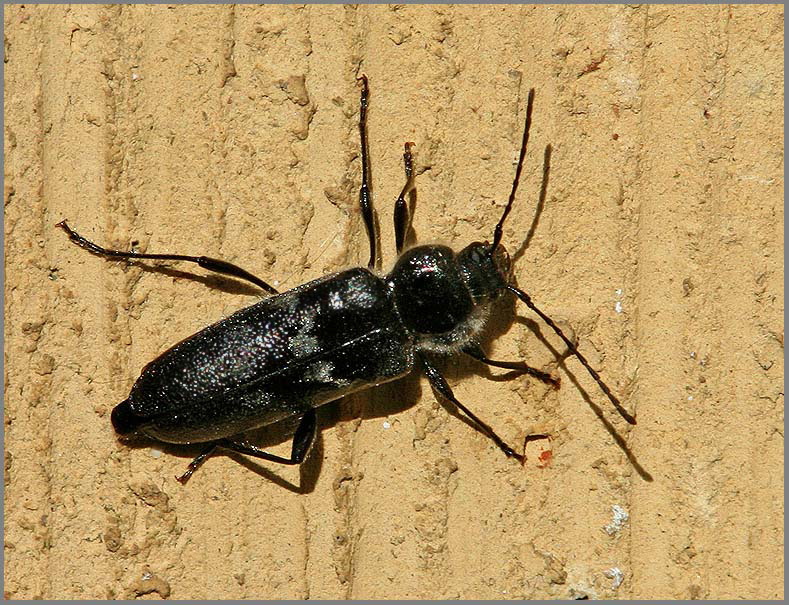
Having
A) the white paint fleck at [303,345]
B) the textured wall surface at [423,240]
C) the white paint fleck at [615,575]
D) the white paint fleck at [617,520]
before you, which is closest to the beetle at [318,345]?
the white paint fleck at [303,345]

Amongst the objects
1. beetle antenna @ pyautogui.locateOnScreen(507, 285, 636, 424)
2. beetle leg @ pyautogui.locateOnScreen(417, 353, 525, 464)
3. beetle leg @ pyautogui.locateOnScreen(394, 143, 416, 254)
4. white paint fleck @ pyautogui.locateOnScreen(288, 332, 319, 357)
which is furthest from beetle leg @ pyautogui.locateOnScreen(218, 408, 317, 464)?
beetle antenna @ pyautogui.locateOnScreen(507, 285, 636, 424)

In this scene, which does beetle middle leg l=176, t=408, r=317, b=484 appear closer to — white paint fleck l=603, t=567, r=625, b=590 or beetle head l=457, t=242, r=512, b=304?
beetle head l=457, t=242, r=512, b=304

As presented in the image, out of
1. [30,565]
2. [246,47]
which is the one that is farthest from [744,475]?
[30,565]

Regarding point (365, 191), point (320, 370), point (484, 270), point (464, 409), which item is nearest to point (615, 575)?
point (464, 409)

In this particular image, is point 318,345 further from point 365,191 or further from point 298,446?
point 365,191

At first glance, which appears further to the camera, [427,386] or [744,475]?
[427,386]

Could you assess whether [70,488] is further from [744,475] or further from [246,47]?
[744,475]
